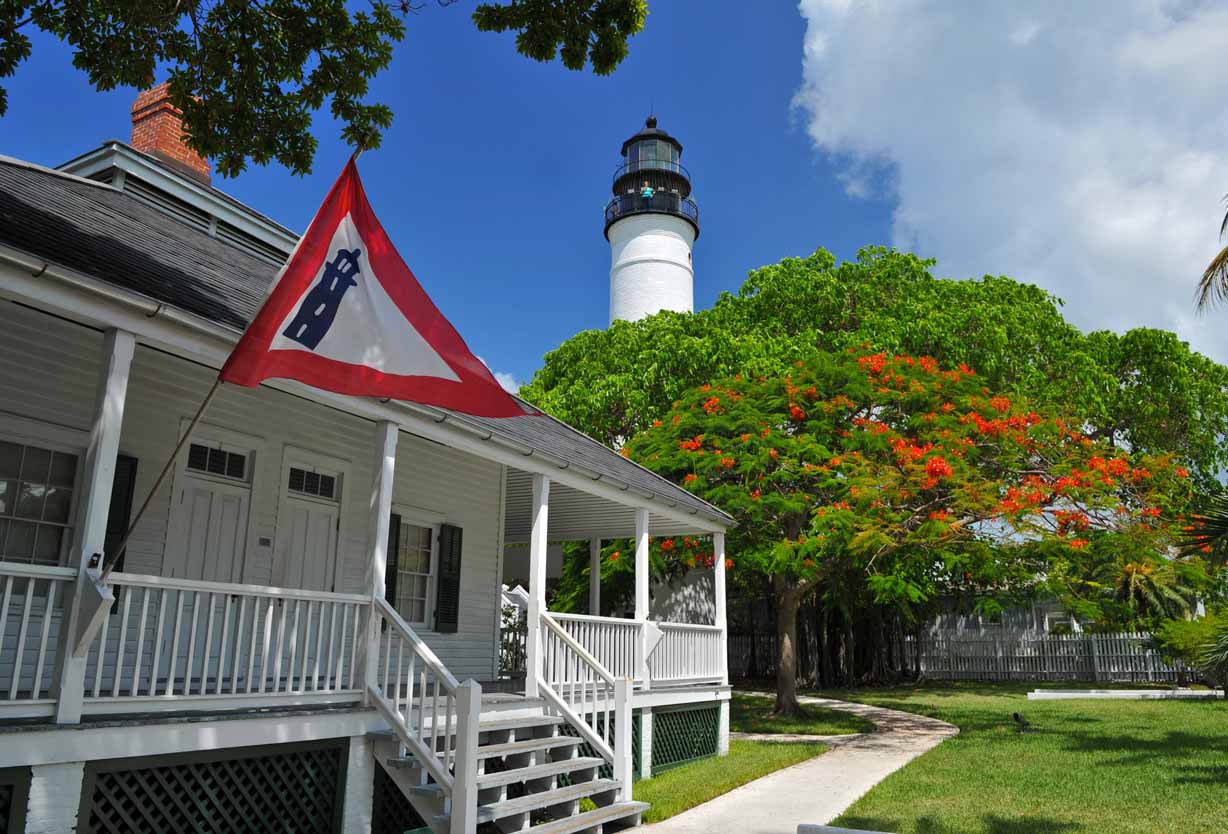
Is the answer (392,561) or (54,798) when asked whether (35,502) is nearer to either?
(54,798)

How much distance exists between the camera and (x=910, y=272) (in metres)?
28.9

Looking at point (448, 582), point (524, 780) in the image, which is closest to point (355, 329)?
point (524, 780)

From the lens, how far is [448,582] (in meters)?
12.7

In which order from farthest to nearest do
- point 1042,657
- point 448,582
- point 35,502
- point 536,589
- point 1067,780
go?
point 1042,657, point 448,582, point 1067,780, point 536,589, point 35,502

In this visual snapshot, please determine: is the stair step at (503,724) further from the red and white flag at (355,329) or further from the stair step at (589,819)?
the red and white flag at (355,329)

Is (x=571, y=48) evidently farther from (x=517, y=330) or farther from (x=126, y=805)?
(x=517, y=330)

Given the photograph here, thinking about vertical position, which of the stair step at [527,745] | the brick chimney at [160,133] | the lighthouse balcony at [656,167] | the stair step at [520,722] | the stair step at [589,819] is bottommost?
the stair step at [589,819]

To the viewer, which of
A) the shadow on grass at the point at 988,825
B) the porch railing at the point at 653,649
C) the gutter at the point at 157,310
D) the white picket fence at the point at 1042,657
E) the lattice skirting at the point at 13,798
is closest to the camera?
the lattice skirting at the point at 13,798

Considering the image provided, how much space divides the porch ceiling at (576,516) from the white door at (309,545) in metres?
2.94

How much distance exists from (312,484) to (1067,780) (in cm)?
963

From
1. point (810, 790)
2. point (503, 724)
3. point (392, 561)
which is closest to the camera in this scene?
point (503, 724)

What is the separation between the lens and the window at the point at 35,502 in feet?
25.9

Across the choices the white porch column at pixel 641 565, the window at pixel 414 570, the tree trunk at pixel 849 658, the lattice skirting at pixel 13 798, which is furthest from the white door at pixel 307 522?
the tree trunk at pixel 849 658

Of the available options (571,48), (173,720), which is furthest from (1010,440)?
(173,720)
